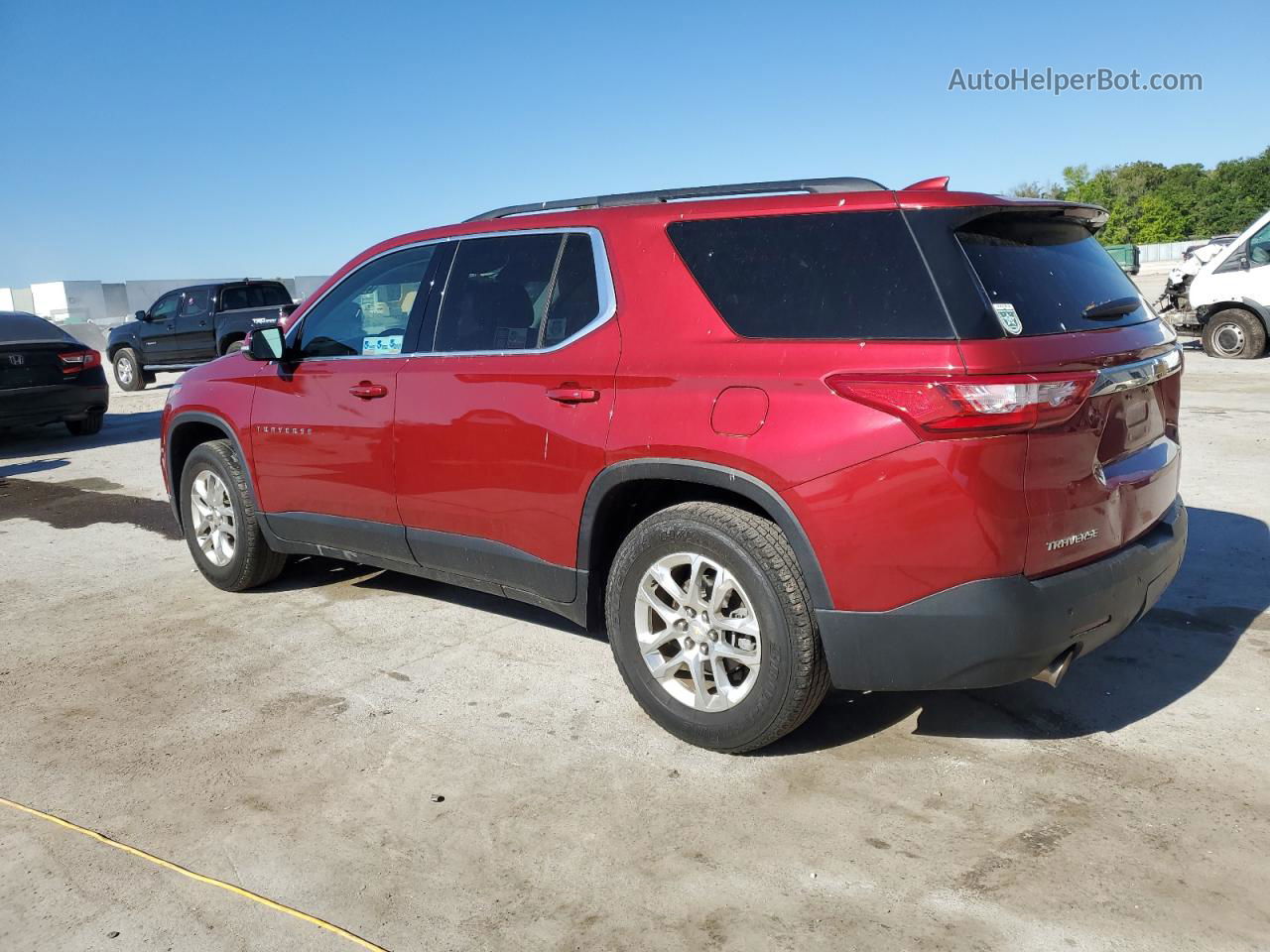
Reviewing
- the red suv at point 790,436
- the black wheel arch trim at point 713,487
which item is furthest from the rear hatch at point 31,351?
the black wheel arch trim at point 713,487

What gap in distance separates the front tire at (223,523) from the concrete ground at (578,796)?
462 mm

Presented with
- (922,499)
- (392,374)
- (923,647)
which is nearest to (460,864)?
(923,647)

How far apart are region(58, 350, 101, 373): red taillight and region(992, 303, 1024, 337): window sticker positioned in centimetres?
1189

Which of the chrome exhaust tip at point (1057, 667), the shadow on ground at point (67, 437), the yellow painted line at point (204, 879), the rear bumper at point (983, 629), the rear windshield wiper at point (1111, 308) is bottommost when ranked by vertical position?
the yellow painted line at point (204, 879)

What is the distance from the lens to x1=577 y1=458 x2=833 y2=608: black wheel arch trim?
3.29 m

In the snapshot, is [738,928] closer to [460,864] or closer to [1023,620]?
[460,864]

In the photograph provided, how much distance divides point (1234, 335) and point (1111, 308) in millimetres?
13604

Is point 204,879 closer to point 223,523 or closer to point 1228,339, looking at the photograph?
point 223,523

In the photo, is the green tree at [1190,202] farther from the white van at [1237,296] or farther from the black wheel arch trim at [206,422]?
the black wheel arch trim at [206,422]

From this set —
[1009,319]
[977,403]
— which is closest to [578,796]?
[977,403]

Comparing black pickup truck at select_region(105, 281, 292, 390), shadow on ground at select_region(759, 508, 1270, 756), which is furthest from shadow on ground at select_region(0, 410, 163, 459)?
shadow on ground at select_region(759, 508, 1270, 756)

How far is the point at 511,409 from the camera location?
4168mm

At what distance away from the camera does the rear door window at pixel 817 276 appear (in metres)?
3.20

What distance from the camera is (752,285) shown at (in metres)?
3.57
